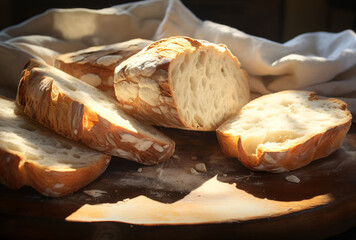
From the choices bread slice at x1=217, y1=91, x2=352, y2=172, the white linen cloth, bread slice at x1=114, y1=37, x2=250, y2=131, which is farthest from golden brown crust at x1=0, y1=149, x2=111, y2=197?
the white linen cloth

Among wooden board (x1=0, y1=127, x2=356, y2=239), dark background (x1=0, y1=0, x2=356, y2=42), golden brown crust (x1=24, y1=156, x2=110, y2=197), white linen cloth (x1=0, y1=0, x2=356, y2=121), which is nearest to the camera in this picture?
wooden board (x1=0, y1=127, x2=356, y2=239)

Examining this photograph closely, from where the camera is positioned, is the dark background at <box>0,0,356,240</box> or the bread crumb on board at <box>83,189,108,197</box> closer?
the bread crumb on board at <box>83,189,108,197</box>

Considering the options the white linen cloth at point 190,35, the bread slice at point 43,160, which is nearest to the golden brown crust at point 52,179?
the bread slice at point 43,160

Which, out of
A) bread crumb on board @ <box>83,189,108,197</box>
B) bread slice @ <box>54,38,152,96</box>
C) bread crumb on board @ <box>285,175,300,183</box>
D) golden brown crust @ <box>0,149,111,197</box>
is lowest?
bread crumb on board @ <box>285,175,300,183</box>

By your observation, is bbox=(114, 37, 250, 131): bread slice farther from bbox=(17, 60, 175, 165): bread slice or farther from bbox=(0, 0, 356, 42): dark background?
bbox=(0, 0, 356, 42): dark background

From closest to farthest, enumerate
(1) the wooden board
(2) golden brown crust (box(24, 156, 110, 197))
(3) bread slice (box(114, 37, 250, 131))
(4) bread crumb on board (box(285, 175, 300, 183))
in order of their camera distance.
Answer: (1) the wooden board
(2) golden brown crust (box(24, 156, 110, 197))
(4) bread crumb on board (box(285, 175, 300, 183))
(3) bread slice (box(114, 37, 250, 131))

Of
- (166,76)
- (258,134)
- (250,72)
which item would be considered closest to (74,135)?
(166,76)

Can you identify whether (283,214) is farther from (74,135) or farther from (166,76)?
(74,135)

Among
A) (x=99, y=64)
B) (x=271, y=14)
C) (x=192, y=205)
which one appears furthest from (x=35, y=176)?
(x=271, y=14)
